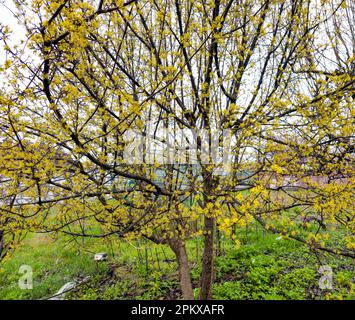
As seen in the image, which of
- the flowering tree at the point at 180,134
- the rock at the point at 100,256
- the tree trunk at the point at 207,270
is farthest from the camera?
the rock at the point at 100,256

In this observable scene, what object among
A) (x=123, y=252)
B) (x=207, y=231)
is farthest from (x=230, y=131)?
(x=123, y=252)

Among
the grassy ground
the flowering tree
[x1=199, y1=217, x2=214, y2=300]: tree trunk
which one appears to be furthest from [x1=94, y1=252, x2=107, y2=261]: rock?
[x1=199, y1=217, x2=214, y2=300]: tree trunk

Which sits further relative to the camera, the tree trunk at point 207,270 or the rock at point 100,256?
the rock at point 100,256

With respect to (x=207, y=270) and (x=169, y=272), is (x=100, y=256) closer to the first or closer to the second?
(x=169, y=272)

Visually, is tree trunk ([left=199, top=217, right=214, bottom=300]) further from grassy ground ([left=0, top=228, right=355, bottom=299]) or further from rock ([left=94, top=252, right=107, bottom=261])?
rock ([left=94, top=252, right=107, bottom=261])

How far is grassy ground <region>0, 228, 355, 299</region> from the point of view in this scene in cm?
447

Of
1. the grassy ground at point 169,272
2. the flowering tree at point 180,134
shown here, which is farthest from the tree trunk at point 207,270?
the grassy ground at point 169,272

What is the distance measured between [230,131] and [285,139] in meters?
0.86

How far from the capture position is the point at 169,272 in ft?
18.3

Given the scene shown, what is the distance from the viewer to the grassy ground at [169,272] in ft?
14.7

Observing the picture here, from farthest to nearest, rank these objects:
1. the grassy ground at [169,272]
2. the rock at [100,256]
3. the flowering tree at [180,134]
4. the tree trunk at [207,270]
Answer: the rock at [100,256], the grassy ground at [169,272], the tree trunk at [207,270], the flowering tree at [180,134]

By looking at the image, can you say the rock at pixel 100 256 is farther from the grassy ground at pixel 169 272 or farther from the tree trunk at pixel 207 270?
the tree trunk at pixel 207 270
